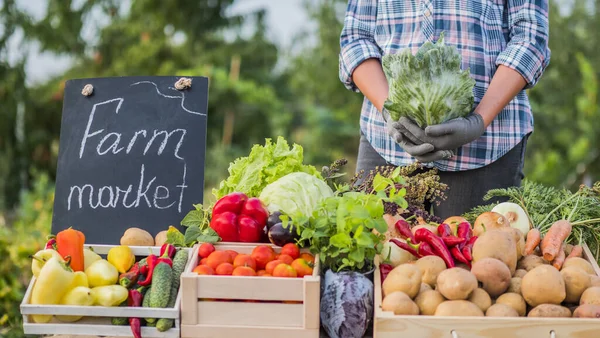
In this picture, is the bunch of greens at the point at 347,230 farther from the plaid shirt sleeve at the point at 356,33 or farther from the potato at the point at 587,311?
the plaid shirt sleeve at the point at 356,33

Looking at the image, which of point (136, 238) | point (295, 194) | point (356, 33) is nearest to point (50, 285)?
point (136, 238)

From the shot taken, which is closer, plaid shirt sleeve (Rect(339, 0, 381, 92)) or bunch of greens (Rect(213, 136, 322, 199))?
bunch of greens (Rect(213, 136, 322, 199))

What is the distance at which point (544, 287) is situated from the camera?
1.94 meters

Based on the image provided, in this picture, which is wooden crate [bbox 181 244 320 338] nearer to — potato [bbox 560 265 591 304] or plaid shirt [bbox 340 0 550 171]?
potato [bbox 560 265 591 304]

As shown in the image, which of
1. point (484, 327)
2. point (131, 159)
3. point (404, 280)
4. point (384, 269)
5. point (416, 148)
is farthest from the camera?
point (131, 159)

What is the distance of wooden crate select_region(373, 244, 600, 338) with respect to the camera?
187 cm

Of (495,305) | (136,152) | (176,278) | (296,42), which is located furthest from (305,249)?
(296,42)

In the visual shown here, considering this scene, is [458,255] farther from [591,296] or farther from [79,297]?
[79,297]

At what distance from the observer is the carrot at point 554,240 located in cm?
219

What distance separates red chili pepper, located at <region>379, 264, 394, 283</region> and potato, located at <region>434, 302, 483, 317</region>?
274 mm

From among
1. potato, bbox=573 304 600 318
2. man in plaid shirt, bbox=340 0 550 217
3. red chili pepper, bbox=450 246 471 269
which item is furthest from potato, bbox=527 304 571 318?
man in plaid shirt, bbox=340 0 550 217

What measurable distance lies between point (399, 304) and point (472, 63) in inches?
52.8

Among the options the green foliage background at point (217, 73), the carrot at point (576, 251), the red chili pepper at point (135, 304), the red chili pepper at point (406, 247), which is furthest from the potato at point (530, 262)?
the green foliage background at point (217, 73)

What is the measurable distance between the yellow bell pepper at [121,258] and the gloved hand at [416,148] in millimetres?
1105
